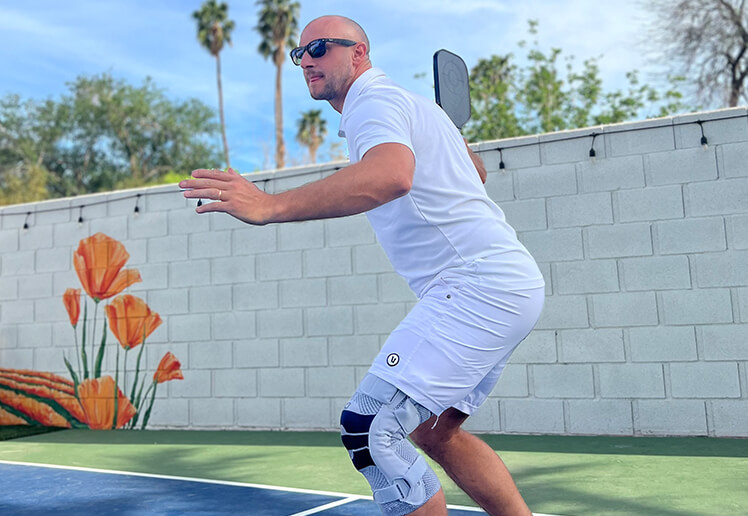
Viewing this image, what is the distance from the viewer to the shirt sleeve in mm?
2020

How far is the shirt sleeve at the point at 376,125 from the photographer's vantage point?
202 cm

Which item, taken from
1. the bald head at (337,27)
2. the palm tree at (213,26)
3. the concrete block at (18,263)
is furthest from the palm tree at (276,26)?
the bald head at (337,27)

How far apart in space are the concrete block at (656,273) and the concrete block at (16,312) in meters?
6.15

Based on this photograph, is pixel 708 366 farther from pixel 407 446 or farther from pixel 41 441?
pixel 41 441

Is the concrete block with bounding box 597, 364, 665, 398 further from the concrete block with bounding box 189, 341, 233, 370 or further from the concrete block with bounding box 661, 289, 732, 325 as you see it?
the concrete block with bounding box 189, 341, 233, 370


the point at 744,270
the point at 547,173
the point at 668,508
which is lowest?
the point at 668,508

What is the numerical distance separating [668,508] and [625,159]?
3.08m

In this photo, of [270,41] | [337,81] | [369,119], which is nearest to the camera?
[369,119]

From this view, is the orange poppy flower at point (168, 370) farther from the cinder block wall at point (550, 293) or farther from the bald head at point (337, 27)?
the bald head at point (337, 27)

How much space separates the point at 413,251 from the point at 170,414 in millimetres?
5876

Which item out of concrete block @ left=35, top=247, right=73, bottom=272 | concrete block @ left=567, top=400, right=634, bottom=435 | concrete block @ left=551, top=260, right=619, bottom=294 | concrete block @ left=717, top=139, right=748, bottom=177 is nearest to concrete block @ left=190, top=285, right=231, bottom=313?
concrete block @ left=35, top=247, right=73, bottom=272

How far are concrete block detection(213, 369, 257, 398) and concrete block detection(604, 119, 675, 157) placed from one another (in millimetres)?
3769

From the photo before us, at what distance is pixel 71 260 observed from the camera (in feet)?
26.6

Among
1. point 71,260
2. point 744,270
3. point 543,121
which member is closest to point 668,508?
point 744,270
